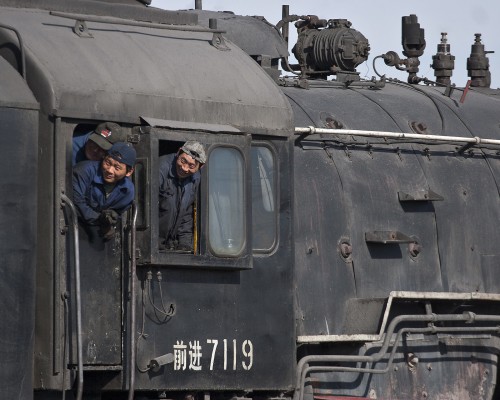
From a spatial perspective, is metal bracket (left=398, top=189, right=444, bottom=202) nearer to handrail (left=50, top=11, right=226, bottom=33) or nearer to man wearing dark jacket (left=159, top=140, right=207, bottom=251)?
handrail (left=50, top=11, right=226, bottom=33)

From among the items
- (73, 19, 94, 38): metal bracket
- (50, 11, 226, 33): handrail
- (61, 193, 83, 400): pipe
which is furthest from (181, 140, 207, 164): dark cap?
(50, 11, 226, 33): handrail

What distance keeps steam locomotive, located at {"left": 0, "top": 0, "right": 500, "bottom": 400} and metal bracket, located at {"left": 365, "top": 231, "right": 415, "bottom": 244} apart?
0.01 meters

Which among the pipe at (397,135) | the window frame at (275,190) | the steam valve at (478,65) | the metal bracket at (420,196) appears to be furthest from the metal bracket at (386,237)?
the steam valve at (478,65)

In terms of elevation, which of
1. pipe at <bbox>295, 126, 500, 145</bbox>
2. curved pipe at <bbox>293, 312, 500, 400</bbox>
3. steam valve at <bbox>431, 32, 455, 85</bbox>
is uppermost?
steam valve at <bbox>431, 32, 455, 85</bbox>

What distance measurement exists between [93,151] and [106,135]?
0.15m

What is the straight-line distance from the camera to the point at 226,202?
966cm

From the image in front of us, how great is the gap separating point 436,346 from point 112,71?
4.24 m

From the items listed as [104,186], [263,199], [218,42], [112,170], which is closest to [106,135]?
[112,170]

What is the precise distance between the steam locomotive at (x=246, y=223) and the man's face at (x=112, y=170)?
244 mm

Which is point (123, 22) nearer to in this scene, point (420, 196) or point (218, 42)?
point (218, 42)

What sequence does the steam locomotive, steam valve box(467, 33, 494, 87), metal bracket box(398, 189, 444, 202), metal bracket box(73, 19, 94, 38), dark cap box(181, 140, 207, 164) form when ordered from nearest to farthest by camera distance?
the steam locomotive < dark cap box(181, 140, 207, 164) < metal bracket box(73, 19, 94, 38) < metal bracket box(398, 189, 444, 202) < steam valve box(467, 33, 494, 87)

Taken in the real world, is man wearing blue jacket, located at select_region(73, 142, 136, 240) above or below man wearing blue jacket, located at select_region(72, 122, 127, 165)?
below

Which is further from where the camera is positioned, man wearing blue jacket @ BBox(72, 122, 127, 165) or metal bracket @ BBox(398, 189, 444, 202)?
metal bracket @ BBox(398, 189, 444, 202)

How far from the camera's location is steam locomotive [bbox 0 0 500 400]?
28.9ft
